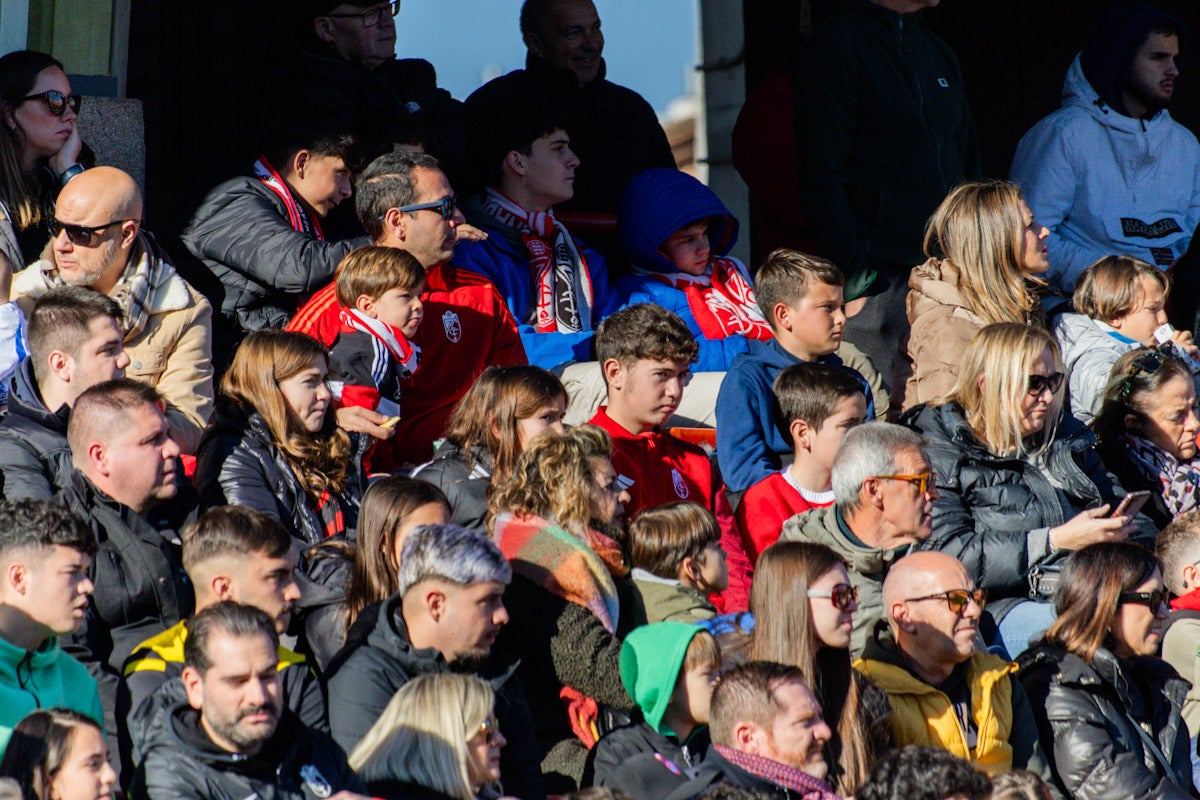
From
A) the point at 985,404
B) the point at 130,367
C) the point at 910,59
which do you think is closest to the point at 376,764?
the point at 130,367

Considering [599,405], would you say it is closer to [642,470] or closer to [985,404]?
[642,470]

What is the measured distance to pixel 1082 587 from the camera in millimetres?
5824

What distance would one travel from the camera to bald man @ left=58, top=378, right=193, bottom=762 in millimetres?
5090

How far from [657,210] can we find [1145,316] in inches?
82.5

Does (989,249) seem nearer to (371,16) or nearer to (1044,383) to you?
(1044,383)

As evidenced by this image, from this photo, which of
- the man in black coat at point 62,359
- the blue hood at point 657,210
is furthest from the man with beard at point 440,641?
the blue hood at point 657,210

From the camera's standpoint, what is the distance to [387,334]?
21.4ft

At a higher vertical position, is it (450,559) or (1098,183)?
(450,559)

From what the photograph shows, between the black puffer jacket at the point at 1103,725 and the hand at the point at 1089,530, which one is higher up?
the hand at the point at 1089,530

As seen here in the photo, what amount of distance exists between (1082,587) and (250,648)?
275 cm

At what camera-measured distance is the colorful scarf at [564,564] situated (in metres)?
5.17

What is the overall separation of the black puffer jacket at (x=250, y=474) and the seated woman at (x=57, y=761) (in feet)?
4.99

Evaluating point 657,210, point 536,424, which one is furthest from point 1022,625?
point 657,210

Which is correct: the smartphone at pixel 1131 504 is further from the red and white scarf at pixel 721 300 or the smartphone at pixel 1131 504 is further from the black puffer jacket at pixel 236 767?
the black puffer jacket at pixel 236 767
